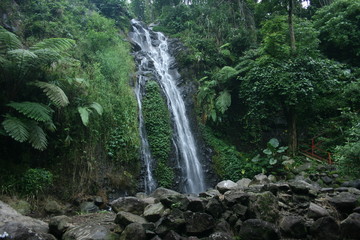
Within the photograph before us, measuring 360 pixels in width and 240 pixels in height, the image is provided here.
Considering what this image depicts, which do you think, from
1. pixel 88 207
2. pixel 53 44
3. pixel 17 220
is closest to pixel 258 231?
pixel 17 220

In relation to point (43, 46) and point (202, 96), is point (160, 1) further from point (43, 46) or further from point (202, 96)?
point (43, 46)

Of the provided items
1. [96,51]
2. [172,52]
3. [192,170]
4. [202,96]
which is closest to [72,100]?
[96,51]

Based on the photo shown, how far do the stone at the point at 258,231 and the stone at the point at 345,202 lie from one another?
4.33 ft

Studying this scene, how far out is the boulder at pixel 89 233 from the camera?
12.5 ft

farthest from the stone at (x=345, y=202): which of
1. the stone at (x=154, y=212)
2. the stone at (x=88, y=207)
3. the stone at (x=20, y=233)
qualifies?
the stone at (x=88, y=207)

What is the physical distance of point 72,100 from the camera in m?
8.25

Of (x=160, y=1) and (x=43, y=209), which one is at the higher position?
(x=160, y=1)

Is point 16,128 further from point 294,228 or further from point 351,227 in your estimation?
point 351,227

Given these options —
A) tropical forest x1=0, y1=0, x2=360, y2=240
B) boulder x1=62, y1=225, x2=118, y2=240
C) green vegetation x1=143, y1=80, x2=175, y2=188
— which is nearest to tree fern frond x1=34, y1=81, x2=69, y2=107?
tropical forest x1=0, y1=0, x2=360, y2=240

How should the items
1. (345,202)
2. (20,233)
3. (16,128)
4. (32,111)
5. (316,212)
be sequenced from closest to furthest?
(20,233), (316,212), (345,202), (16,128), (32,111)

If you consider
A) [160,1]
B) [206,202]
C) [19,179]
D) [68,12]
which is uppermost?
[160,1]

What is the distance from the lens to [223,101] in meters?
12.9

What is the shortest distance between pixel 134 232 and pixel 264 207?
2258mm

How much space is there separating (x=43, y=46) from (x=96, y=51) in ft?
16.1
